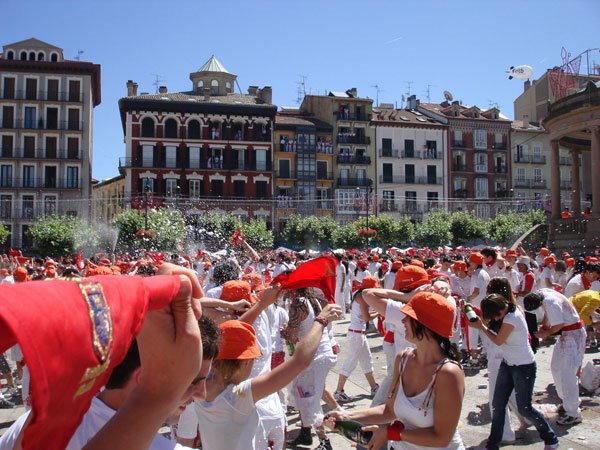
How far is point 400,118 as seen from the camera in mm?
59719

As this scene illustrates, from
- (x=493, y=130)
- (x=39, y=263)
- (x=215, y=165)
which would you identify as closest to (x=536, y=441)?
(x=39, y=263)

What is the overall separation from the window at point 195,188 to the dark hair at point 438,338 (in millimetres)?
50174

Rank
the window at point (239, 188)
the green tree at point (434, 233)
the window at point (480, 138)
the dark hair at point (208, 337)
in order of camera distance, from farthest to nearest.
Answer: the window at point (480, 138)
the window at point (239, 188)
the green tree at point (434, 233)
the dark hair at point (208, 337)

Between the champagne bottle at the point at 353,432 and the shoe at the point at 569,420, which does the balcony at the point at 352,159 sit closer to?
the shoe at the point at 569,420

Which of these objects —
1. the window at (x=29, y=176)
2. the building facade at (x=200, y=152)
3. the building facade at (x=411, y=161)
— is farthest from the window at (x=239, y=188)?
the window at (x=29, y=176)

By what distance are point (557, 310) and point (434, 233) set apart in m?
41.7

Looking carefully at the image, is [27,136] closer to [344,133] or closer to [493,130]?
[344,133]

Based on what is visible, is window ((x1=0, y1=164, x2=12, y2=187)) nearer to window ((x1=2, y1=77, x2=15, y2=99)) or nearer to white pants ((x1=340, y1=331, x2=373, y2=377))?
window ((x1=2, y1=77, x2=15, y2=99))

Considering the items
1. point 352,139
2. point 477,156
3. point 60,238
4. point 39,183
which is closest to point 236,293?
point 60,238

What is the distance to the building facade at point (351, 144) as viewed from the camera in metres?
56.7

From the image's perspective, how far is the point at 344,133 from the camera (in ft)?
188

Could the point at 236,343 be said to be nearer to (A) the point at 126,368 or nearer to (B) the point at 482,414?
(A) the point at 126,368

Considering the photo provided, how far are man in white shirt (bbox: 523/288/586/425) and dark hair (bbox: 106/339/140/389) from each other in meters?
6.00

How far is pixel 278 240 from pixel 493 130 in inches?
1036
